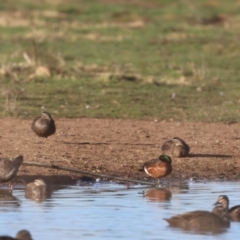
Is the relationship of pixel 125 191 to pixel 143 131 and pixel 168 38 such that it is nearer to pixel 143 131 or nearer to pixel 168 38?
pixel 143 131

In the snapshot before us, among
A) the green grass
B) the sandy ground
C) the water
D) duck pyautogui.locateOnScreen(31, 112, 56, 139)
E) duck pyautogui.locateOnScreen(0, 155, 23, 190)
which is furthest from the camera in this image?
the green grass

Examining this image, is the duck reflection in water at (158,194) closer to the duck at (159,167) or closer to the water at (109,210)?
the water at (109,210)

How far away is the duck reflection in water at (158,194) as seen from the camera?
10103 mm

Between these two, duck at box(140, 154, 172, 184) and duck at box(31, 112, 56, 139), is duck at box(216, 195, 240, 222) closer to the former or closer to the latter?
duck at box(140, 154, 172, 184)

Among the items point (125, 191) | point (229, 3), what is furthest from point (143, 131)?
point (229, 3)

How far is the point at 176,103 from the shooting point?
57.1ft

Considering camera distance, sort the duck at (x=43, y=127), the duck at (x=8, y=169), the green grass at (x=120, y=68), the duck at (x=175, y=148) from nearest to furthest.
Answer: the duck at (x=8, y=169) → the duck at (x=175, y=148) → the duck at (x=43, y=127) → the green grass at (x=120, y=68)

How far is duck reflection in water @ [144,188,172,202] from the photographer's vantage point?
33.1ft

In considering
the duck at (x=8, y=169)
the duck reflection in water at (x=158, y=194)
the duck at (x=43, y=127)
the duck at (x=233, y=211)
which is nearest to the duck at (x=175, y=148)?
the duck reflection in water at (x=158, y=194)

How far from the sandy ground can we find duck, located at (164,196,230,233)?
9.12 ft

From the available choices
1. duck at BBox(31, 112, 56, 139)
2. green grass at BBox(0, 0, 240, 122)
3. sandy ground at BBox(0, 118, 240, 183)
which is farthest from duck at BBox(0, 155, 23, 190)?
green grass at BBox(0, 0, 240, 122)

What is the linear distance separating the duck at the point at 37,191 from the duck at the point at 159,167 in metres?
1.54

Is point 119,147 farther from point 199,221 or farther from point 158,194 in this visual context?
point 199,221

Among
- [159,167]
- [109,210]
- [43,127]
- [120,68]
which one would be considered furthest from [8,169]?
[120,68]
